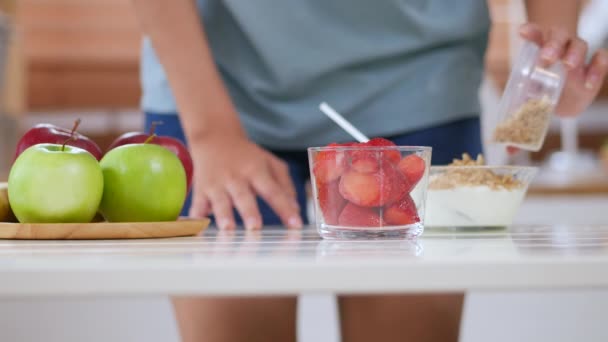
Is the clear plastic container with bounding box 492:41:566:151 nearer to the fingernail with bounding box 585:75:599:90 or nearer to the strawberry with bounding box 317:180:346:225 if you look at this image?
the fingernail with bounding box 585:75:599:90

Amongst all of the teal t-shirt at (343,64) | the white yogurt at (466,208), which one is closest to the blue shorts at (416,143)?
the teal t-shirt at (343,64)

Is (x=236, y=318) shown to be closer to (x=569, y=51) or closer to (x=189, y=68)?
(x=189, y=68)

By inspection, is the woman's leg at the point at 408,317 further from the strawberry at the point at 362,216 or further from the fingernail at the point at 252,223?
the strawberry at the point at 362,216

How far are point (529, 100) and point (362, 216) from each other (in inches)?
14.4

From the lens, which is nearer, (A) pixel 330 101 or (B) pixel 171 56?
(B) pixel 171 56

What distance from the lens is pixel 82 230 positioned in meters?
0.71

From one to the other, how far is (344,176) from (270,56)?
0.54m

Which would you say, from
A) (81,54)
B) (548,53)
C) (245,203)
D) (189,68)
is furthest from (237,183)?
(81,54)

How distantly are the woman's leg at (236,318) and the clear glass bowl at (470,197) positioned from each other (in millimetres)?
340

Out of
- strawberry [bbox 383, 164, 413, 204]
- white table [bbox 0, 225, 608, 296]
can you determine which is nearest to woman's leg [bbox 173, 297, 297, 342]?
strawberry [bbox 383, 164, 413, 204]

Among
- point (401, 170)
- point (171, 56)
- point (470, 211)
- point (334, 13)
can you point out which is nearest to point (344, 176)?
point (401, 170)

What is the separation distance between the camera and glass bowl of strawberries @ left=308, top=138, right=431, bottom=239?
69cm

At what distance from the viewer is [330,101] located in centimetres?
122

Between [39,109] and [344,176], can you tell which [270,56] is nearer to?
[344,176]
